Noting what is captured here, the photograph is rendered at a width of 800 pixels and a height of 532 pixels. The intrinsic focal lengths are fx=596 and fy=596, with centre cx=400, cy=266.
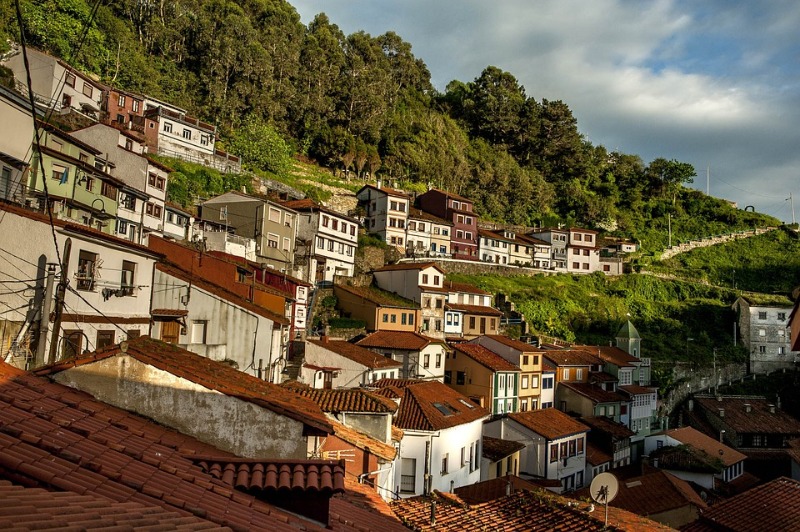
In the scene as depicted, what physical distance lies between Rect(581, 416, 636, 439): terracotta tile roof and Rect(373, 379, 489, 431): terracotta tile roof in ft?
56.7

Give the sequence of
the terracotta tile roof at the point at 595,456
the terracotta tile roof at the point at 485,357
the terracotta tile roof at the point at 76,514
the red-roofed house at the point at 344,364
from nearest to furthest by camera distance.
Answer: the terracotta tile roof at the point at 76,514
the red-roofed house at the point at 344,364
the terracotta tile roof at the point at 595,456
the terracotta tile roof at the point at 485,357

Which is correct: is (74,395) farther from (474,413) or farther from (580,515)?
(474,413)

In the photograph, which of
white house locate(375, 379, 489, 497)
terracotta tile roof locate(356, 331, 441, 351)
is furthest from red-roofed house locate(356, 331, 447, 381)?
white house locate(375, 379, 489, 497)

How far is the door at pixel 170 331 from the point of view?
20.9 metres

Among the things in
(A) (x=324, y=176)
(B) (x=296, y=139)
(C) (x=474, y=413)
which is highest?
(B) (x=296, y=139)

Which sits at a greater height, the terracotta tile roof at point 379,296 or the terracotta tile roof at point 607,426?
the terracotta tile roof at point 379,296

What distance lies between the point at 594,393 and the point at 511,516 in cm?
3654

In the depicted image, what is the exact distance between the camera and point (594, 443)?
45156 millimetres

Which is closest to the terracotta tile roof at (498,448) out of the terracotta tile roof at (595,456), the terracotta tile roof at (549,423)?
the terracotta tile roof at (549,423)

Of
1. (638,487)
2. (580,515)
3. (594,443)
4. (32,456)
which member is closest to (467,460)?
(638,487)

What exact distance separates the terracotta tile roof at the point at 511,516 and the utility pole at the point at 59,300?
10.1 meters

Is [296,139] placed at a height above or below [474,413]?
above

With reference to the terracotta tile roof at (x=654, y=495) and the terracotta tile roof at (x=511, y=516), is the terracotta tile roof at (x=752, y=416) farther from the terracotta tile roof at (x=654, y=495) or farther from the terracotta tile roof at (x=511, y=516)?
the terracotta tile roof at (x=511, y=516)

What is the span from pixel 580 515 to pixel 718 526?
11.4 ft
